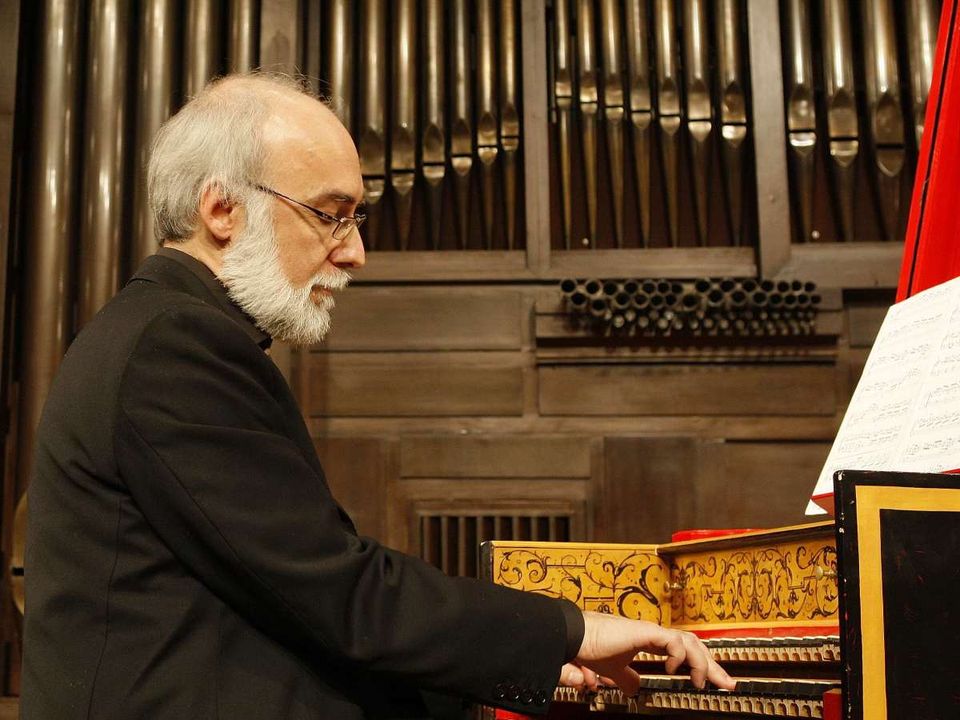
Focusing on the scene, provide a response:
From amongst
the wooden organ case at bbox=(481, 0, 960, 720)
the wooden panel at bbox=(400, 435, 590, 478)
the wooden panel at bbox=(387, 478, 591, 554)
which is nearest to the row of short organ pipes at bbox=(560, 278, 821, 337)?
the wooden panel at bbox=(400, 435, 590, 478)

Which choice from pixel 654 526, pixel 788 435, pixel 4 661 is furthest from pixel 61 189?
pixel 788 435

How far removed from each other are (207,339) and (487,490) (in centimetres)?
286

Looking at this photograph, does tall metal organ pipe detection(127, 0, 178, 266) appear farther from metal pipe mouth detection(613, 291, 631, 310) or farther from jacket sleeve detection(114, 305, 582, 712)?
jacket sleeve detection(114, 305, 582, 712)

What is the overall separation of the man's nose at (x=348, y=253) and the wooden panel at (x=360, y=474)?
240cm

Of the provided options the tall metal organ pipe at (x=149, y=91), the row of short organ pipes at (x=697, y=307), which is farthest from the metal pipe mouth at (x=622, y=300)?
the tall metal organ pipe at (x=149, y=91)

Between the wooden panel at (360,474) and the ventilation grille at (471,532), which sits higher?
the wooden panel at (360,474)

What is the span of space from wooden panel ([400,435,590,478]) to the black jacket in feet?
8.95

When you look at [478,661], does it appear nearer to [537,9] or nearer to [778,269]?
[778,269]

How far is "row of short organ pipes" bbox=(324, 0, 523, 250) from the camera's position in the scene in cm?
477

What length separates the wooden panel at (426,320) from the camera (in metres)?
4.60

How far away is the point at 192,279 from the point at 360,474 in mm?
2658

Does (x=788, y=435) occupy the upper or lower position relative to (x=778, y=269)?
lower

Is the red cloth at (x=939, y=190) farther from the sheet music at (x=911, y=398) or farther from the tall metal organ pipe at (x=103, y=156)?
the tall metal organ pipe at (x=103, y=156)

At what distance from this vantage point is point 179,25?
15.9 ft
